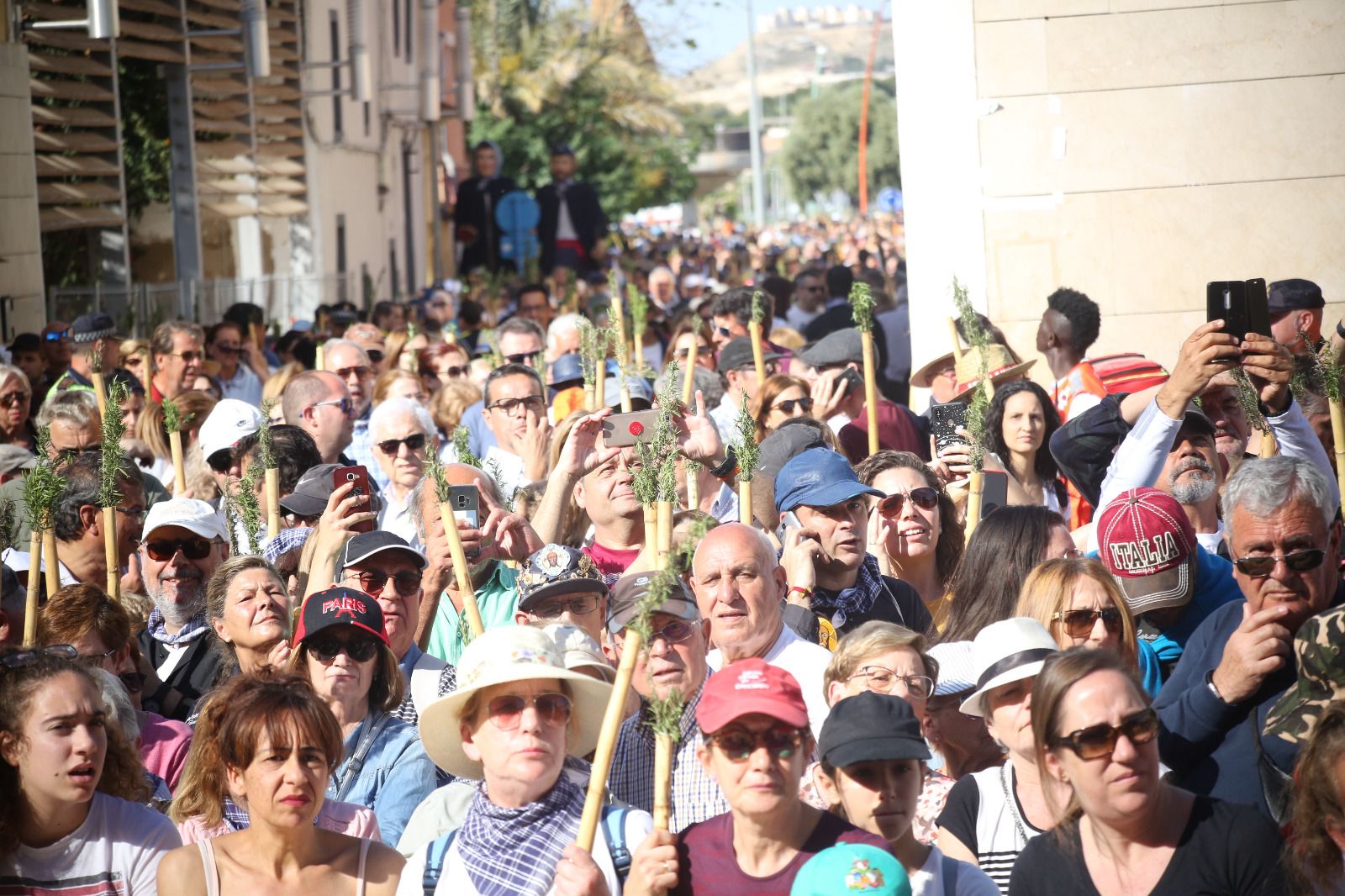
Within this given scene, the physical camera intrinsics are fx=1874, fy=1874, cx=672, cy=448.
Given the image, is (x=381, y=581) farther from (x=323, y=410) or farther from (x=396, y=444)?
(x=323, y=410)

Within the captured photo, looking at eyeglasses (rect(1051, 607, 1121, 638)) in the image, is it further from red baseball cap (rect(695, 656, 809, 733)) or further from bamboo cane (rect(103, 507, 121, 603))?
bamboo cane (rect(103, 507, 121, 603))

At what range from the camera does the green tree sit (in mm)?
99188

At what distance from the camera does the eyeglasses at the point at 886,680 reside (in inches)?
179

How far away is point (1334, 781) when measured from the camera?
3510mm

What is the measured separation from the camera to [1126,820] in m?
3.77

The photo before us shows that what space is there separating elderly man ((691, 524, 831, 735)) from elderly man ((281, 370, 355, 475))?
3.70 meters

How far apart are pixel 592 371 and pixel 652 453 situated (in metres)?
3.29

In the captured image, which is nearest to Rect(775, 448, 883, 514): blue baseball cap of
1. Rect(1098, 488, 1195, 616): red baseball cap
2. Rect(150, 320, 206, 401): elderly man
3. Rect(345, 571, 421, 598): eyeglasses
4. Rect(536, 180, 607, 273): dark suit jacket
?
Rect(1098, 488, 1195, 616): red baseball cap

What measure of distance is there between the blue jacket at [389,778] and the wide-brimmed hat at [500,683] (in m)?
0.53

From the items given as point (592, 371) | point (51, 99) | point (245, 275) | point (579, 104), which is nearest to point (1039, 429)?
point (592, 371)

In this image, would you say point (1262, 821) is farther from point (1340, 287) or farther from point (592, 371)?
point (1340, 287)

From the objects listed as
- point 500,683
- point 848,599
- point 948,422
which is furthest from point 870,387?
point 500,683

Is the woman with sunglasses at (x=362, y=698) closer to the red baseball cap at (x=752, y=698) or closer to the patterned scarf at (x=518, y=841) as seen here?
the patterned scarf at (x=518, y=841)

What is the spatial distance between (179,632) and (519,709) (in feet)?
8.42
